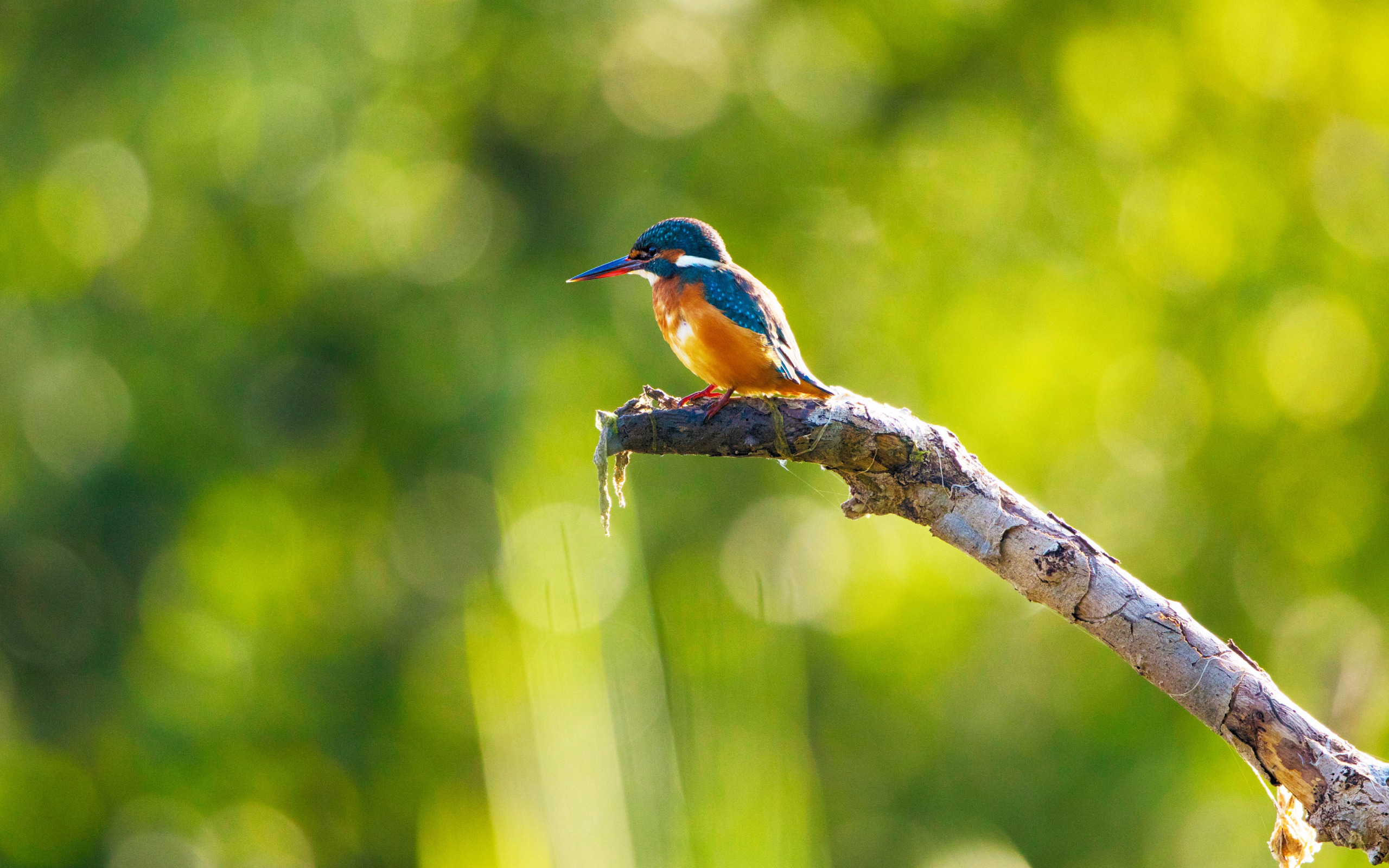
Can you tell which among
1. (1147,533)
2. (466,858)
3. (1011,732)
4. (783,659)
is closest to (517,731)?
(466,858)

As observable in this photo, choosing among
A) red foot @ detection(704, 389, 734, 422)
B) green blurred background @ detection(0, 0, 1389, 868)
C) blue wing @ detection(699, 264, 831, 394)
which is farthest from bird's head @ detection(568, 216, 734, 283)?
green blurred background @ detection(0, 0, 1389, 868)

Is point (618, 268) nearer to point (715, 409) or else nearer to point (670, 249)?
point (670, 249)

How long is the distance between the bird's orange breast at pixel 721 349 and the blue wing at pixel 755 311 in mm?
23

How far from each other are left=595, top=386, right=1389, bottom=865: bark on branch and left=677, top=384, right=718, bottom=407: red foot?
0.35 meters

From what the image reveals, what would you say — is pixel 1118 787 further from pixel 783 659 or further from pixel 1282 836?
pixel 783 659

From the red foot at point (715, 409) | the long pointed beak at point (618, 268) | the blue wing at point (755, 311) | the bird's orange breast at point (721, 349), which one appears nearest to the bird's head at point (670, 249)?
the long pointed beak at point (618, 268)

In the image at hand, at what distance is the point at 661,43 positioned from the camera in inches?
383

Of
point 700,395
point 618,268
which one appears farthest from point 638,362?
point 700,395

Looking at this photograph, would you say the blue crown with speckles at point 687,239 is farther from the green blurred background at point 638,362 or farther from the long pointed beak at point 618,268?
the green blurred background at point 638,362

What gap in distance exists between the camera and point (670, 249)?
3525mm

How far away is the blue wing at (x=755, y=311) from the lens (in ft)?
9.04

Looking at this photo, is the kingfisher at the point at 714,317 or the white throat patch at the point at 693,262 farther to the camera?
the white throat patch at the point at 693,262

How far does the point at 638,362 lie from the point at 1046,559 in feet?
21.8

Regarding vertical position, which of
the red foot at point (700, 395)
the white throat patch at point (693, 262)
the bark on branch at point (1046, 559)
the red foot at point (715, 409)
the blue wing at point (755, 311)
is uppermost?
the white throat patch at point (693, 262)
